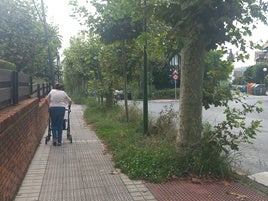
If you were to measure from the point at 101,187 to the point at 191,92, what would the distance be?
85.6 inches

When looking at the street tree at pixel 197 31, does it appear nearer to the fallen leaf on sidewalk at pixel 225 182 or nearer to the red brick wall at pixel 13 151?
the fallen leaf on sidewalk at pixel 225 182

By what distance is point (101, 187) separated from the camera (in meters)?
6.03

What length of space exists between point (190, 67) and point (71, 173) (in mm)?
2593

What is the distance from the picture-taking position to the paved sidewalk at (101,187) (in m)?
5.59

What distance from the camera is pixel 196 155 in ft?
22.1

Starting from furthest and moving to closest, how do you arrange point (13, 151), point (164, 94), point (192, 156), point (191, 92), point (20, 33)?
point (164, 94), point (20, 33), point (191, 92), point (192, 156), point (13, 151)

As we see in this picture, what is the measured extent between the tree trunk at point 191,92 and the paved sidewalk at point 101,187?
3.40ft

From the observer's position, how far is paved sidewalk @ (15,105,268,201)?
5.59m

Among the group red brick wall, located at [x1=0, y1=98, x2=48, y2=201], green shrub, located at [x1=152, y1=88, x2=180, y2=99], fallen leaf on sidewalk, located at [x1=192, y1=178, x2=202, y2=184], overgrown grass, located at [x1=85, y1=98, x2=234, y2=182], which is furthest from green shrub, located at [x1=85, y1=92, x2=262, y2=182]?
green shrub, located at [x1=152, y1=88, x2=180, y2=99]

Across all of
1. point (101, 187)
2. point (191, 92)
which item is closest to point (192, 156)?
point (191, 92)

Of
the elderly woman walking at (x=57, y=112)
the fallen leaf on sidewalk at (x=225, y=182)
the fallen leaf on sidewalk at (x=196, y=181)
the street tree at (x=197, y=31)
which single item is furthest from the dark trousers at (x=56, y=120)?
the fallen leaf on sidewalk at (x=225, y=182)

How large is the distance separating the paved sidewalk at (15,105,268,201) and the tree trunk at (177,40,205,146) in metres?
1.04

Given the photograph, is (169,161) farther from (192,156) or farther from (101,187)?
(101,187)

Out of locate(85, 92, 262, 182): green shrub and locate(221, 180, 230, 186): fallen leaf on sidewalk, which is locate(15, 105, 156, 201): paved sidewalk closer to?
locate(85, 92, 262, 182): green shrub
